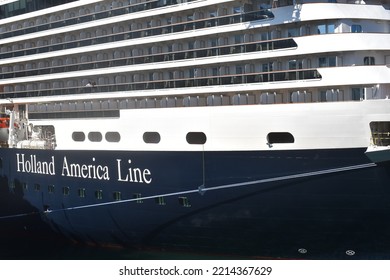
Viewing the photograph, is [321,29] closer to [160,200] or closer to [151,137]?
[151,137]

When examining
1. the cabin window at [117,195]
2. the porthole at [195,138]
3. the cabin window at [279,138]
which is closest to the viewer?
the cabin window at [279,138]

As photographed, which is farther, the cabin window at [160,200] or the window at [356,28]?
the cabin window at [160,200]

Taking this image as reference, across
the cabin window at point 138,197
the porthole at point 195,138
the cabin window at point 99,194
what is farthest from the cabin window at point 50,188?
the porthole at point 195,138

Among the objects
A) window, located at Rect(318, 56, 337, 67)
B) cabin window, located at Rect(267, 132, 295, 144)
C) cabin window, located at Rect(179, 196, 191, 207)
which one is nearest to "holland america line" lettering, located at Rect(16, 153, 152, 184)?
cabin window, located at Rect(179, 196, 191, 207)

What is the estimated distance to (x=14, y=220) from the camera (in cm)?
2014

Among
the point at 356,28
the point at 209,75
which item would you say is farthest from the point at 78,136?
the point at 356,28

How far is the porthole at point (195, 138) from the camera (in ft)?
48.2

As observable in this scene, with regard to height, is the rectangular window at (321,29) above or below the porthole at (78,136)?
above

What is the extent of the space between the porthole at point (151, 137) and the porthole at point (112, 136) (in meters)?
1.06

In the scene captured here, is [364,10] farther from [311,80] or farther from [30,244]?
[30,244]

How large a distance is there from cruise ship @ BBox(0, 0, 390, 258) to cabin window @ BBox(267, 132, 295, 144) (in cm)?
5

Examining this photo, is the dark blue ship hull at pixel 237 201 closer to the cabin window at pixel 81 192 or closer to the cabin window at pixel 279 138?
the cabin window at pixel 81 192

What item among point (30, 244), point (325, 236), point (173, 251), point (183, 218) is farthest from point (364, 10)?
point (30, 244)

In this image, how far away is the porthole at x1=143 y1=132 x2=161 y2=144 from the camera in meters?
15.5
